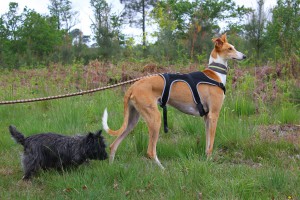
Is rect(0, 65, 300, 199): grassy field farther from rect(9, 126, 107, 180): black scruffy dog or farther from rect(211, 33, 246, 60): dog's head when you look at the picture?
rect(211, 33, 246, 60): dog's head

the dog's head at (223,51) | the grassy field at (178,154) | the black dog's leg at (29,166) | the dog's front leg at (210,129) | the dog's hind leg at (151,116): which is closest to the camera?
the grassy field at (178,154)

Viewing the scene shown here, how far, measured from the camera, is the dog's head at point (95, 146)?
475 centimetres

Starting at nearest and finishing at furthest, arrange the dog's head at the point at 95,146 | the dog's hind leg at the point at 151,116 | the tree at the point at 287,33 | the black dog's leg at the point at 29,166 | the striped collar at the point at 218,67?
the black dog's leg at the point at 29,166, the dog's head at the point at 95,146, the dog's hind leg at the point at 151,116, the striped collar at the point at 218,67, the tree at the point at 287,33

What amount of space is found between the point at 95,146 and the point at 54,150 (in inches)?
19.9

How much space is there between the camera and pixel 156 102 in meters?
5.38

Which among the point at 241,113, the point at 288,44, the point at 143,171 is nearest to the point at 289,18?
the point at 288,44

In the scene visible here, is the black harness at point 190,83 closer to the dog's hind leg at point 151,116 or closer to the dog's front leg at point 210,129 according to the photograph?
the dog's front leg at point 210,129

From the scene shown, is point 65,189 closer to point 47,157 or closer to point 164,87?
point 47,157

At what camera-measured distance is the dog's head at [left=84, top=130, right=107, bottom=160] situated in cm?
475

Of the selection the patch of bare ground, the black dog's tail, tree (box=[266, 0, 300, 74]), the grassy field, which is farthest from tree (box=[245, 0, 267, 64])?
the black dog's tail

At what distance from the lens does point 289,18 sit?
55.8 ft

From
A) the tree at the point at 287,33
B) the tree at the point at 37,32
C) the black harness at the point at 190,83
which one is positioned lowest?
the black harness at the point at 190,83

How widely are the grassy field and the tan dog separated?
0.25 metres

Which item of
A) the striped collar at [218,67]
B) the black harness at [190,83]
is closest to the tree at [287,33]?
the striped collar at [218,67]
